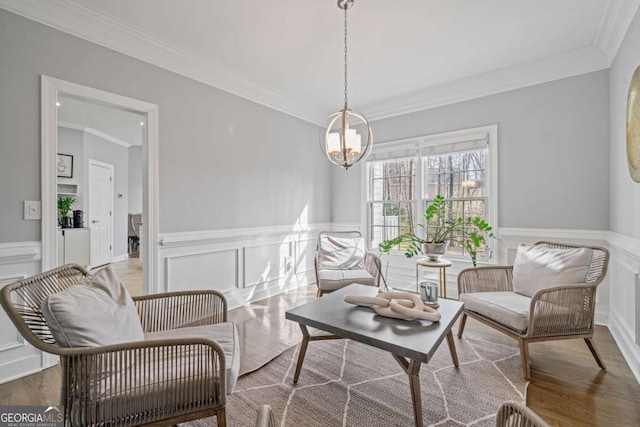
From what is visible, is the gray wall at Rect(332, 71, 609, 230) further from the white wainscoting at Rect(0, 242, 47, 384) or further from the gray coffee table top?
the white wainscoting at Rect(0, 242, 47, 384)

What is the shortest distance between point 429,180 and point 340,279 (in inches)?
77.8

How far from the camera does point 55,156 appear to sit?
2.27 metres

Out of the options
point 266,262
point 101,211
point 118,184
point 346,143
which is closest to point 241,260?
point 266,262

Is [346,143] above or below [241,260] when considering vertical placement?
above

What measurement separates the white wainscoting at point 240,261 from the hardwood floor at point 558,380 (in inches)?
27.4

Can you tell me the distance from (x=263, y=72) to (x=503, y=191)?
311cm

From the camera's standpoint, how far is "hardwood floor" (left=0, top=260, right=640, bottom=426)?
5.59 feet

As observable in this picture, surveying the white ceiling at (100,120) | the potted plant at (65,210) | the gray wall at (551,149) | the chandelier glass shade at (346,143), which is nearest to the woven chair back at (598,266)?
the gray wall at (551,149)

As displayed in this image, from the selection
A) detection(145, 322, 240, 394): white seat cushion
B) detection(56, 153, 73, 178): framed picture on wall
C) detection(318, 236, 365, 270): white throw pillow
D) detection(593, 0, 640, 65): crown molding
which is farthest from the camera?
detection(56, 153, 73, 178): framed picture on wall

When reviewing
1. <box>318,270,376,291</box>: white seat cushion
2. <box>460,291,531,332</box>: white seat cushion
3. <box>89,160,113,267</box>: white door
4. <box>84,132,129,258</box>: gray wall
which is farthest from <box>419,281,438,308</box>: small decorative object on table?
<box>84,132,129,258</box>: gray wall

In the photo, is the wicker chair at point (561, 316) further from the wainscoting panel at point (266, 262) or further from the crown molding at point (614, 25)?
the wainscoting panel at point (266, 262)

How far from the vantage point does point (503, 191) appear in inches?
140

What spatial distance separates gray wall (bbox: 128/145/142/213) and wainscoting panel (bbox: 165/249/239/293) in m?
5.64

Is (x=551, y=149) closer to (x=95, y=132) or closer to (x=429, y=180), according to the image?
(x=429, y=180)
